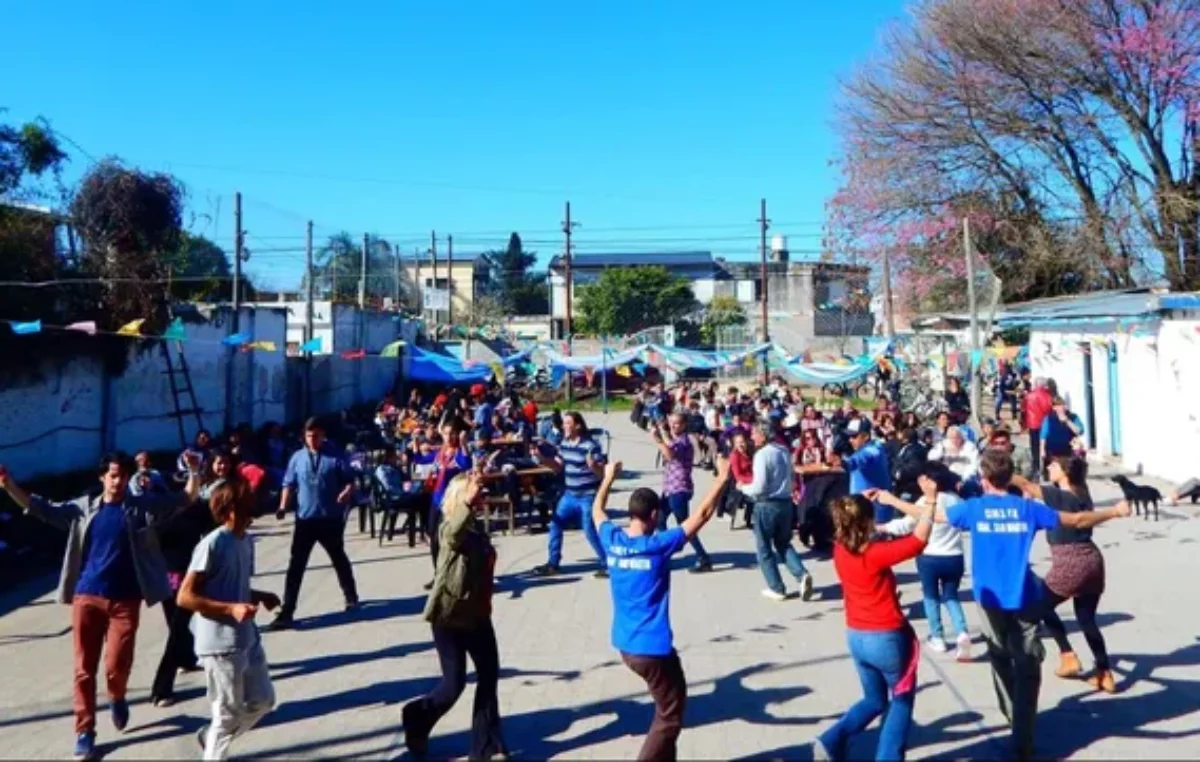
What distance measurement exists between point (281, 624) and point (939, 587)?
16.5 feet

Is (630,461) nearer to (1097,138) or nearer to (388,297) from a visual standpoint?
(1097,138)

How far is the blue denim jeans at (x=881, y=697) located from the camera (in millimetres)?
4668

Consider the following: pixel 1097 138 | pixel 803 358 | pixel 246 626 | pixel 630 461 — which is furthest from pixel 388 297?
pixel 246 626

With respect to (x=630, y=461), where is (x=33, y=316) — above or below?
above

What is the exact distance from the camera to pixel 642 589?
4.77 meters

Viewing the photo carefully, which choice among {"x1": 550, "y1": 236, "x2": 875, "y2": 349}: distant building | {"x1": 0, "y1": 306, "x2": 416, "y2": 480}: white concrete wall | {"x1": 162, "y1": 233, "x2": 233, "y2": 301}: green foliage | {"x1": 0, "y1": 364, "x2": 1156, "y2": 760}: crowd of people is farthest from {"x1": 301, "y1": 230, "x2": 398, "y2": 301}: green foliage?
{"x1": 0, "y1": 364, "x2": 1156, "y2": 760}: crowd of people

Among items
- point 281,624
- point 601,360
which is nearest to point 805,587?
point 281,624

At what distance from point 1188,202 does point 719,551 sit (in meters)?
15.8

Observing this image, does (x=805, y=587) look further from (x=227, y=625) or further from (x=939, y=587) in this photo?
(x=227, y=625)

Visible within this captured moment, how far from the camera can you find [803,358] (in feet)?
97.8

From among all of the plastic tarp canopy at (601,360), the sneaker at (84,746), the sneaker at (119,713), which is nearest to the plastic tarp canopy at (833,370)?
the plastic tarp canopy at (601,360)

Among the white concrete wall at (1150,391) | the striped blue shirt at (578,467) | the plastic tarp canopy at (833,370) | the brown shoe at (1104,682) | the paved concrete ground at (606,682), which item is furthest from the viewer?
the plastic tarp canopy at (833,370)

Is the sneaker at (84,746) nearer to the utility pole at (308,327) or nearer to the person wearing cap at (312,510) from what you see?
the person wearing cap at (312,510)

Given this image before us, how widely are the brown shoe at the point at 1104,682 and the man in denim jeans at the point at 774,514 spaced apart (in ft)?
8.72
